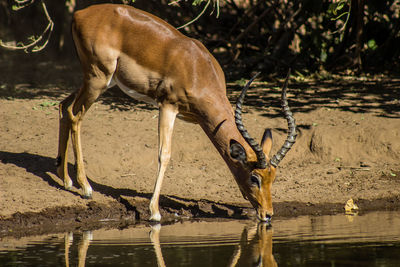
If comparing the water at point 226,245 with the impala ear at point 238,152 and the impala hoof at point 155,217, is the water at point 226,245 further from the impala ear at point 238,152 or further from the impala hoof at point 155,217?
the impala ear at point 238,152

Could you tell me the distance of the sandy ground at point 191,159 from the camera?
8234mm

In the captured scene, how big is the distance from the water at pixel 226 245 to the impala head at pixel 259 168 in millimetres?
261

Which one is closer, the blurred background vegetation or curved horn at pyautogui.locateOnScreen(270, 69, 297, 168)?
curved horn at pyautogui.locateOnScreen(270, 69, 297, 168)

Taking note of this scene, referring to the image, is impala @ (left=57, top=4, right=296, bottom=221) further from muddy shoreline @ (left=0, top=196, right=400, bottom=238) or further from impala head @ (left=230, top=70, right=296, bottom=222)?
muddy shoreline @ (left=0, top=196, right=400, bottom=238)

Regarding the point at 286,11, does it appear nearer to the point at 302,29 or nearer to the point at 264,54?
the point at 264,54

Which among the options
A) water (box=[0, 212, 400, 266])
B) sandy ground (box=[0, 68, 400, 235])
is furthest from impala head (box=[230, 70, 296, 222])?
sandy ground (box=[0, 68, 400, 235])

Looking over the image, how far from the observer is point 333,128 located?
34.4 ft

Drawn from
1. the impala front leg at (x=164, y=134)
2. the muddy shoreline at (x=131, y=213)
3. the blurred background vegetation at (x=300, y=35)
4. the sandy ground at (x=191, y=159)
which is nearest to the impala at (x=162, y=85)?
the impala front leg at (x=164, y=134)

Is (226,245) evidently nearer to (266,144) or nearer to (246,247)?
(246,247)

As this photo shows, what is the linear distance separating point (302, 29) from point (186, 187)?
754 centimetres

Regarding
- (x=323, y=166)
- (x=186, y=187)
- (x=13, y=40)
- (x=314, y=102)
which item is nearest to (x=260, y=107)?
(x=314, y=102)

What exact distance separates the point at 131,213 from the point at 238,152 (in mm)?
1557

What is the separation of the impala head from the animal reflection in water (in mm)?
235

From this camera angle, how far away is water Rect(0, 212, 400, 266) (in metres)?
5.71
